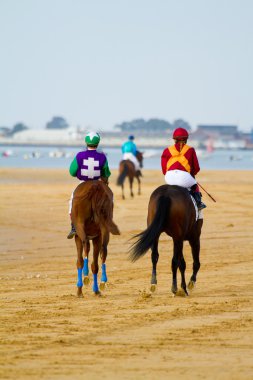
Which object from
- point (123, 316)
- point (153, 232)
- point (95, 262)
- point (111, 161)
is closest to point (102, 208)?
point (95, 262)

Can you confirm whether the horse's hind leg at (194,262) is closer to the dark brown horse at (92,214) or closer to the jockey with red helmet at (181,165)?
the jockey with red helmet at (181,165)

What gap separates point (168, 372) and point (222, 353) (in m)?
0.84

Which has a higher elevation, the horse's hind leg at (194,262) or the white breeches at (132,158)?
the horse's hind leg at (194,262)

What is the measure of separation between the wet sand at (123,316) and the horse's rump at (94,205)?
2.56ft

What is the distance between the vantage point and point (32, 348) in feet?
30.2

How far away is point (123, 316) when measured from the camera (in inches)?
436

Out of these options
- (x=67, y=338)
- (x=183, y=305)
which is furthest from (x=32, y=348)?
(x=183, y=305)

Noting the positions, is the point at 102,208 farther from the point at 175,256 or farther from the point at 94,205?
the point at 175,256

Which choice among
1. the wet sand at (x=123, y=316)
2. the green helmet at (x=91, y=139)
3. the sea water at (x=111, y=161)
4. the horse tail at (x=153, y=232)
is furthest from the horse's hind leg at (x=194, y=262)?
the sea water at (x=111, y=161)

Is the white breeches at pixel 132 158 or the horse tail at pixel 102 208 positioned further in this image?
the white breeches at pixel 132 158

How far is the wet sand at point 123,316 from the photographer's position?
8.49 metres

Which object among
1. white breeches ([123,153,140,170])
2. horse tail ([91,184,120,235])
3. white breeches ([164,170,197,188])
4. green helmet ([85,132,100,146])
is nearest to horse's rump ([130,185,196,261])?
white breeches ([164,170,197,188])

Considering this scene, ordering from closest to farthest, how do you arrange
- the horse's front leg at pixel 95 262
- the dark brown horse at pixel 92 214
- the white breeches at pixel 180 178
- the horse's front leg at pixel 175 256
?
1. the horse's front leg at pixel 175 256
2. the dark brown horse at pixel 92 214
3. the horse's front leg at pixel 95 262
4. the white breeches at pixel 180 178

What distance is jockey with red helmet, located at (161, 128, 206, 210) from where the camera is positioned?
1303cm
